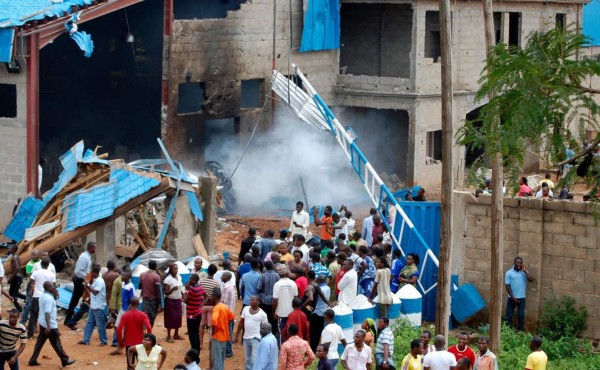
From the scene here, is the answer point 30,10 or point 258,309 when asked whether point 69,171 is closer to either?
point 30,10

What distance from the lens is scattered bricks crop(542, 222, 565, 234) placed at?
65.7ft

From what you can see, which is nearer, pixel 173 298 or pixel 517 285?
pixel 173 298

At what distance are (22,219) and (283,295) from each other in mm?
7571

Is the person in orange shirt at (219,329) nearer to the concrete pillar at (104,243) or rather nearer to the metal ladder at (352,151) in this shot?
the metal ladder at (352,151)

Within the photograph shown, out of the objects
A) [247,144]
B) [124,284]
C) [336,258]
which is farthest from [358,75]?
[124,284]

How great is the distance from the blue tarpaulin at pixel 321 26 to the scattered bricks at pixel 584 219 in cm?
1326

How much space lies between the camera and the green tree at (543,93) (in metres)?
11.9

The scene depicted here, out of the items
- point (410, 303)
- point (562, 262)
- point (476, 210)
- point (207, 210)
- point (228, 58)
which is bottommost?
point (410, 303)

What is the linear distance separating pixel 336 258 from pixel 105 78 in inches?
583

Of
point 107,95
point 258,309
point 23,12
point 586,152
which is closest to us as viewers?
point 586,152

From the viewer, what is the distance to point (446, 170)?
17875 mm

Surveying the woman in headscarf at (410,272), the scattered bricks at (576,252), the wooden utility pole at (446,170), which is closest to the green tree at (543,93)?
the wooden utility pole at (446,170)

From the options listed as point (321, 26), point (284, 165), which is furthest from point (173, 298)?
point (321, 26)

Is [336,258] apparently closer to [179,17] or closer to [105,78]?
[179,17]
